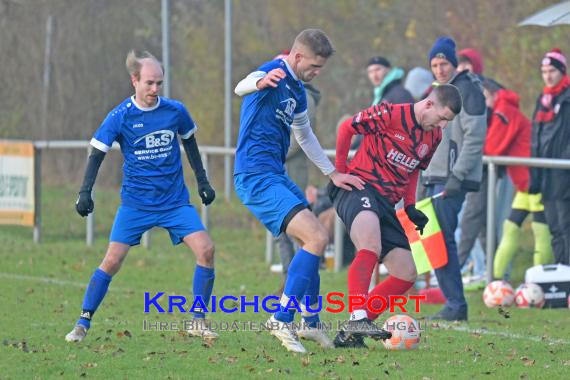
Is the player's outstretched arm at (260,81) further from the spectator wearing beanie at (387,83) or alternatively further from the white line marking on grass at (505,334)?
the spectator wearing beanie at (387,83)

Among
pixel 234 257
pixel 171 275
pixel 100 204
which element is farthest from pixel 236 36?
pixel 171 275

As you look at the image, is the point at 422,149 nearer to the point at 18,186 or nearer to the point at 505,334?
the point at 505,334

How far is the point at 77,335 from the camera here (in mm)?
9070

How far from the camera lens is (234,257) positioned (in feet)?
51.3

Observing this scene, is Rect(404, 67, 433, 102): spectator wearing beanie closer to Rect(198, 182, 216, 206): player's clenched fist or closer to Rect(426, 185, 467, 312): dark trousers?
Rect(426, 185, 467, 312): dark trousers

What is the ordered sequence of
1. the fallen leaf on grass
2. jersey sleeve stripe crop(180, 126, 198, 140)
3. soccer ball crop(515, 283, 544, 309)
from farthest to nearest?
soccer ball crop(515, 283, 544, 309) < jersey sleeve stripe crop(180, 126, 198, 140) < the fallen leaf on grass

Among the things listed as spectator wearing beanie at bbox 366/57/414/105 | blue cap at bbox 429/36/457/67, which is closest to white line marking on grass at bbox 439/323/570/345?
blue cap at bbox 429/36/457/67

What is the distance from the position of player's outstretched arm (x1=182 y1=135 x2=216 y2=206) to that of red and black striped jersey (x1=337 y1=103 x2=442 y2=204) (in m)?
0.99

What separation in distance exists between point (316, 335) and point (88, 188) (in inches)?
72.7

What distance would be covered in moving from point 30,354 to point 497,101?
6588 mm

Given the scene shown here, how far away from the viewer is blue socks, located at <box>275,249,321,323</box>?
843cm

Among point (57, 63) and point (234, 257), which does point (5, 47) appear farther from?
point (234, 257)

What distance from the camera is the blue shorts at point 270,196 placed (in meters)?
8.49

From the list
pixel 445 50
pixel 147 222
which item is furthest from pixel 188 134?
pixel 445 50
